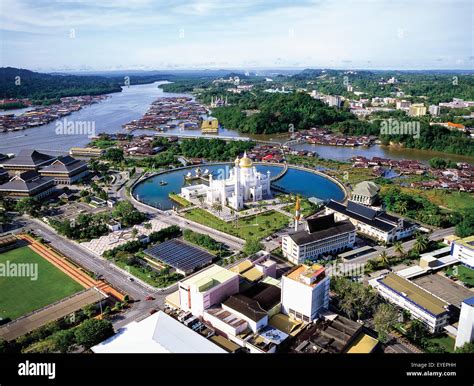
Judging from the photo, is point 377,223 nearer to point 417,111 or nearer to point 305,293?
point 305,293

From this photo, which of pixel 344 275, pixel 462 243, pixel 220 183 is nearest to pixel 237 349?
pixel 344 275

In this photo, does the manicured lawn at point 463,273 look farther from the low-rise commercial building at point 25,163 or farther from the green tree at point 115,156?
the low-rise commercial building at point 25,163

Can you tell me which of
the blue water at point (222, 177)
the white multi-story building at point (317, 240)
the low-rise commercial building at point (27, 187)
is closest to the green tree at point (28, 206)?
the low-rise commercial building at point (27, 187)

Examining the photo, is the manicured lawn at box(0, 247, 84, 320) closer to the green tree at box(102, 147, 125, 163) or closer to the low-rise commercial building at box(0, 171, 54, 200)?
the low-rise commercial building at box(0, 171, 54, 200)

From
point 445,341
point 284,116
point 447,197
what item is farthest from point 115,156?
point 445,341

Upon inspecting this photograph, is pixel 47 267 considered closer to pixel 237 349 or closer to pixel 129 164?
pixel 237 349

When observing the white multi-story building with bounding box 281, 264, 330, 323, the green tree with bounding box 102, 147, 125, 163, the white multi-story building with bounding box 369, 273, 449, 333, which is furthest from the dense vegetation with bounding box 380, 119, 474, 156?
the white multi-story building with bounding box 281, 264, 330, 323
